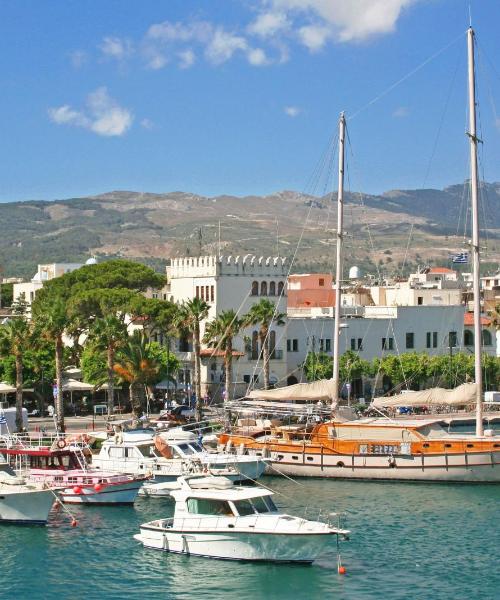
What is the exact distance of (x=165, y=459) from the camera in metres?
58.2

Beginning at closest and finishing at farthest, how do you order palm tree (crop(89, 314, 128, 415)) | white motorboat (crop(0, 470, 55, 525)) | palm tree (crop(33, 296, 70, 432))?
1. white motorboat (crop(0, 470, 55, 525))
2. palm tree (crop(33, 296, 70, 432))
3. palm tree (crop(89, 314, 128, 415))

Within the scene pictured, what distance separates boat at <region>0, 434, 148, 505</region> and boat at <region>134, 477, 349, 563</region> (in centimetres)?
811

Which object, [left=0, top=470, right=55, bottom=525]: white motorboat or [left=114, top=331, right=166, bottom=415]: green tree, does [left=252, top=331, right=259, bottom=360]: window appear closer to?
[left=114, top=331, right=166, bottom=415]: green tree

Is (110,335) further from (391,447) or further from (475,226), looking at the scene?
(475,226)

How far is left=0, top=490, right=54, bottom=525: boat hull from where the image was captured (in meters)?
49.1

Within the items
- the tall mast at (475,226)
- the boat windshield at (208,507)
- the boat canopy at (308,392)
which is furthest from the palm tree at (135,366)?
the boat windshield at (208,507)

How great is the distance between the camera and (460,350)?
11050 centimetres

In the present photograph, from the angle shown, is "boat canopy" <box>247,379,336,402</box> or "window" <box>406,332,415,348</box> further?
"window" <box>406,332,415,348</box>

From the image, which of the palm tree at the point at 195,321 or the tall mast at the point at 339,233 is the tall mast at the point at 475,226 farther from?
the palm tree at the point at 195,321

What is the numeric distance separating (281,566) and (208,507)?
3.56 metres

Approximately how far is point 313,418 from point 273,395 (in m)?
2.70

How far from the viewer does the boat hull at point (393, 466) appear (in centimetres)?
5931

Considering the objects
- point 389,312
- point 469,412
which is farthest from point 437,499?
point 389,312

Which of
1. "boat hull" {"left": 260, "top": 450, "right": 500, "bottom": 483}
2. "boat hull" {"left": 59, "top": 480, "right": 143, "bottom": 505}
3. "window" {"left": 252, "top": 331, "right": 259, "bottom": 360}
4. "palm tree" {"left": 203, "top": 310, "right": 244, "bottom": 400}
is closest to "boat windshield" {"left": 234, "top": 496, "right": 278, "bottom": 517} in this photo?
"boat hull" {"left": 59, "top": 480, "right": 143, "bottom": 505}
